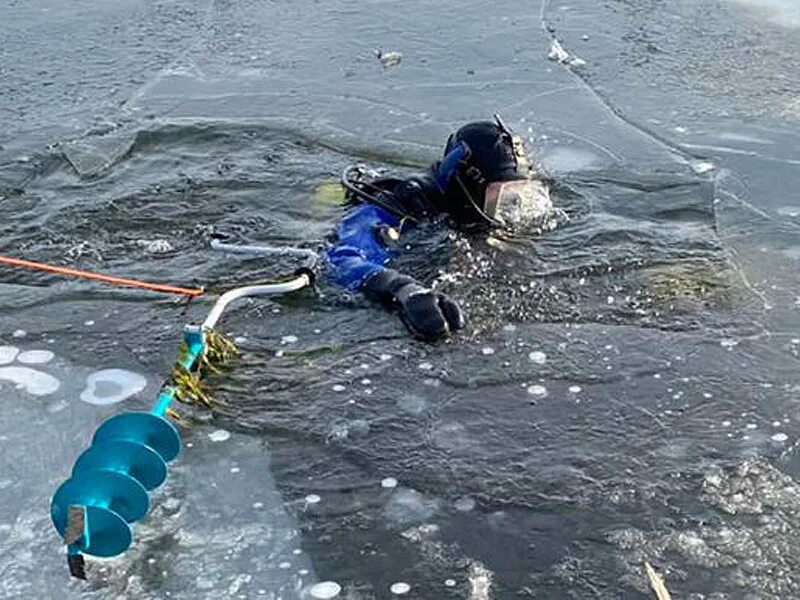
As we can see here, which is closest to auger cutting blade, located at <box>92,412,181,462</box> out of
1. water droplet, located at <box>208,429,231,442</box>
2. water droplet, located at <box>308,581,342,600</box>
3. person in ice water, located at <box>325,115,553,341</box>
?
water droplet, located at <box>208,429,231,442</box>

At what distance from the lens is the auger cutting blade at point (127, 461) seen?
3109mm

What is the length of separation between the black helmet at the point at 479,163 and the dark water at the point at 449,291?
0.23 meters

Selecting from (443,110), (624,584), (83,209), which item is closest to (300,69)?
(443,110)

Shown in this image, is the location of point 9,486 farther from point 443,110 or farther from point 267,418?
point 443,110

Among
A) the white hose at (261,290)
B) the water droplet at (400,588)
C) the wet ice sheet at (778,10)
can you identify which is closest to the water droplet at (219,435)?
the white hose at (261,290)

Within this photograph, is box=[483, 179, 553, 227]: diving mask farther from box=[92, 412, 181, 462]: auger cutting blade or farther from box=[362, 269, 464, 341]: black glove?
box=[92, 412, 181, 462]: auger cutting blade

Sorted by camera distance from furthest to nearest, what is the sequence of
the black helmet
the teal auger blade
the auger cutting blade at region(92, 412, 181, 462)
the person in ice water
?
1. the black helmet
2. the person in ice water
3. the auger cutting blade at region(92, 412, 181, 462)
4. the teal auger blade

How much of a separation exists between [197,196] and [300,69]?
197 centimetres

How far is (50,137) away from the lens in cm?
663

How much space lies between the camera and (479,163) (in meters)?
4.91

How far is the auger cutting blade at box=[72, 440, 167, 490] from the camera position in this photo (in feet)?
10.2

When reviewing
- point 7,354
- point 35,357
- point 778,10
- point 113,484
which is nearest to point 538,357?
point 113,484

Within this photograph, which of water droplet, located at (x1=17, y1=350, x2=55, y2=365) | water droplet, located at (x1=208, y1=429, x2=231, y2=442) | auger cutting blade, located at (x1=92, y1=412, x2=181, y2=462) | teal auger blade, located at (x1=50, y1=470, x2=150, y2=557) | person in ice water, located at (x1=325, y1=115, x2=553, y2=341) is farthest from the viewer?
person in ice water, located at (x1=325, y1=115, x2=553, y2=341)

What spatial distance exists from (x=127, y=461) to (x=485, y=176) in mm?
2324
